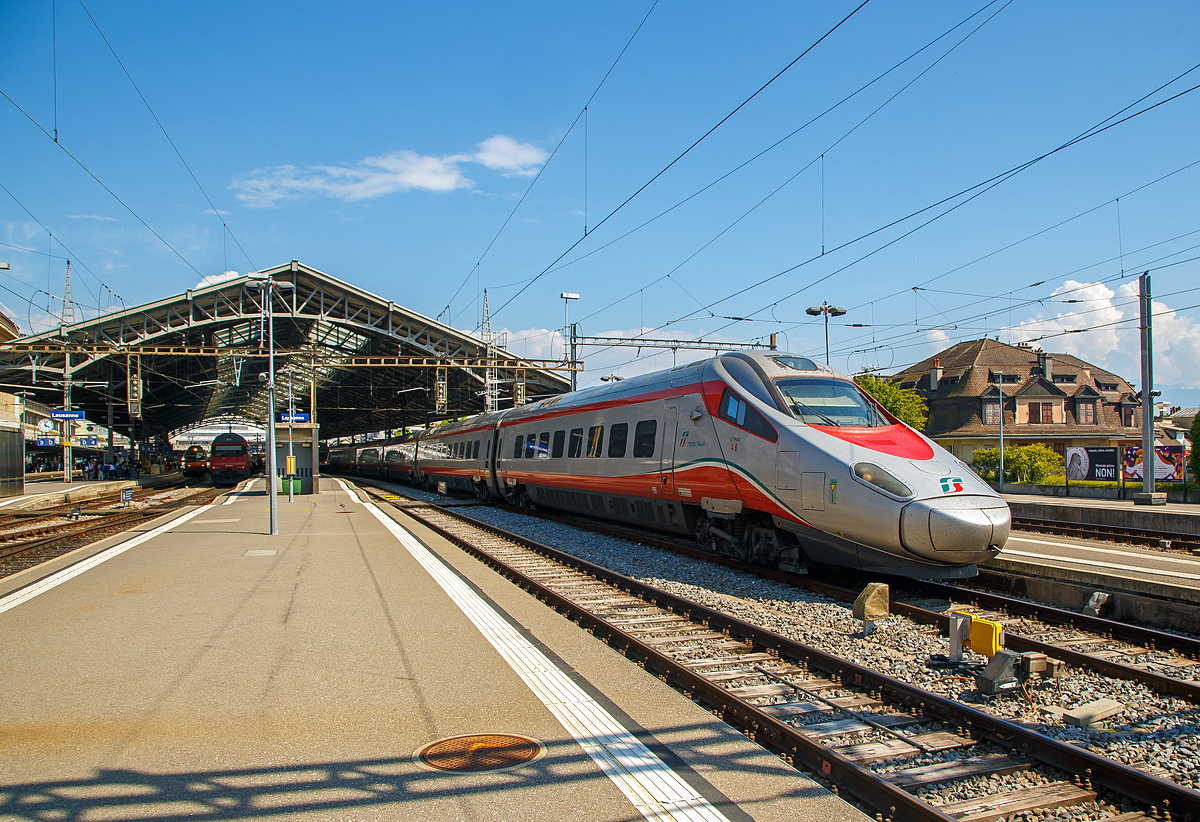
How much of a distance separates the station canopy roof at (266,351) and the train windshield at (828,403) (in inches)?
541

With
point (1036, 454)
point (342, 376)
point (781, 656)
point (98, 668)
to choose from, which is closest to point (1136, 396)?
point (1036, 454)

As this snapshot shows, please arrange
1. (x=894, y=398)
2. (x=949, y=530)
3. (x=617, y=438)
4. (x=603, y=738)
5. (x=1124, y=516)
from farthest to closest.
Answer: (x=894, y=398) → (x=1124, y=516) → (x=617, y=438) → (x=949, y=530) → (x=603, y=738)

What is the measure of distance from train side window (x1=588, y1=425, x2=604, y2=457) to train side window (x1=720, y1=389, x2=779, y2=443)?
514cm

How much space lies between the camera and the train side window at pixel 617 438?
51.9ft

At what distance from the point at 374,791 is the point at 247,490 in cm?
3579

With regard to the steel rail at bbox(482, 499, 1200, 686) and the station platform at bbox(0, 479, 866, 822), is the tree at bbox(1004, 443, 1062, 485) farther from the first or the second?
the station platform at bbox(0, 479, 866, 822)

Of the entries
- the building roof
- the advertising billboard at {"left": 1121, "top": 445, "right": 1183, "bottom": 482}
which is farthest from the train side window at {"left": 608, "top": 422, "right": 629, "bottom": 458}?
the building roof

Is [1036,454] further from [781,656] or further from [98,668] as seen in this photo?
[98,668]

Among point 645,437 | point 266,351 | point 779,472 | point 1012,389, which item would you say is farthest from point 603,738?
point 1012,389

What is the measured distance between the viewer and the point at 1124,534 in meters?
16.8

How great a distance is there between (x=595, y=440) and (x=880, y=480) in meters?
8.63

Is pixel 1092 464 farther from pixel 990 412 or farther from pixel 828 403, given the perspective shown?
pixel 828 403

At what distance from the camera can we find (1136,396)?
191 ft

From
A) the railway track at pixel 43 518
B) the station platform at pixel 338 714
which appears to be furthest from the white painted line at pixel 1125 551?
the railway track at pixel 43 518
